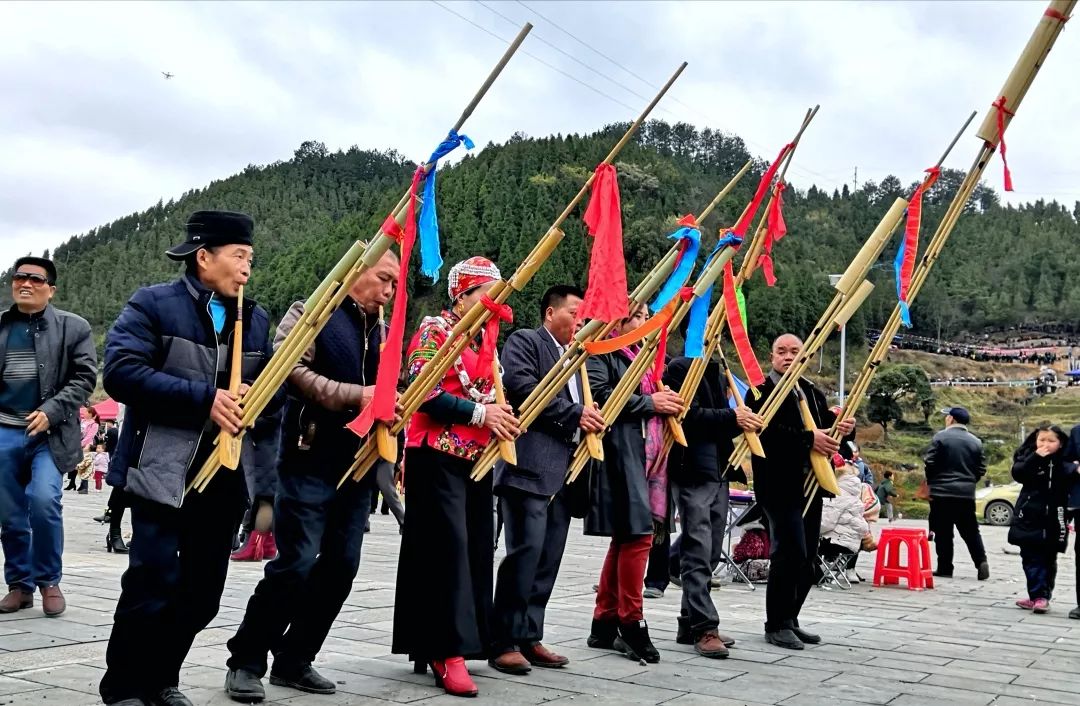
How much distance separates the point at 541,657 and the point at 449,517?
1.03 metres

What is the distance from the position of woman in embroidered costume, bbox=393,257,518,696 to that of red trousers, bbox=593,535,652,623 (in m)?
0.90

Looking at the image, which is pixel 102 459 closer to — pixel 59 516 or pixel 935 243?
pixel 59 516

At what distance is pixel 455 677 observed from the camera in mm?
4617

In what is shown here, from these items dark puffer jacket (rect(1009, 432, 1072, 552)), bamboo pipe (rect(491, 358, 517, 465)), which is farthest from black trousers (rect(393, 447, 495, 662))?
dark puffer jacket (rect(1009, 432, 1072, 552))

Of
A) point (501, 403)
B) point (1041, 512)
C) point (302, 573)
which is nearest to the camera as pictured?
point (302, 573)

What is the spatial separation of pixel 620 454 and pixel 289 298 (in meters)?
88.2

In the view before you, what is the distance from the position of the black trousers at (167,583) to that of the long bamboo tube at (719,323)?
9.03ft

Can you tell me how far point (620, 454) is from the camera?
5871 millimetres

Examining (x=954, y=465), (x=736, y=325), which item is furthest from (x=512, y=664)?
(x=954, y=465)

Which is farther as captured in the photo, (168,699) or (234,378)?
(234,378)

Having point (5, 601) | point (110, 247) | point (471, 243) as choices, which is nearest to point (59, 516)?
point (5, 601)

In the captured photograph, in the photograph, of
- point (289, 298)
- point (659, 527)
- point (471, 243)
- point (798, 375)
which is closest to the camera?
point (798, 375)

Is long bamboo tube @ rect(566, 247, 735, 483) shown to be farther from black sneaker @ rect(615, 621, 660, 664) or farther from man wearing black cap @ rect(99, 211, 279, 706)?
man wearing black cap @ rect(99, 211, 279, 706)

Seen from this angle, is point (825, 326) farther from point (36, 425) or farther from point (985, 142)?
point (36, 425)
